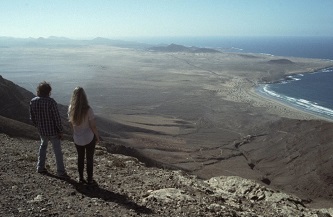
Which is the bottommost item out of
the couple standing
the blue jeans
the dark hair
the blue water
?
the blue water

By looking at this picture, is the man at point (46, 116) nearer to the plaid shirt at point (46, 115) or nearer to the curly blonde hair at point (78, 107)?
the plaid shirt at point (46, 115)

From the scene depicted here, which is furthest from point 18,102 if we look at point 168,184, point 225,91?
point 225,91

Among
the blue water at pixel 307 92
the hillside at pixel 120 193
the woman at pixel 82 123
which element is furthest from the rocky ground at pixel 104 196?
the blue water at pixel 307 92

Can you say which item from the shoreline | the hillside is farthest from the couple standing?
the shoreline

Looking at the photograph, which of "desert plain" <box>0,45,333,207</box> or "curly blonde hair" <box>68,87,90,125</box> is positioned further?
"desert plain" <box>0,45,333,207</box>

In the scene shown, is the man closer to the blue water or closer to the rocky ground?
the rocky ground

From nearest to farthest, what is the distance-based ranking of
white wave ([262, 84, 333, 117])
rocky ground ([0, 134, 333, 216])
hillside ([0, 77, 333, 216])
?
rocky ground ([0, 134, 333, 216]) < hillside ([0, 77, 333, 216]) < white wave ([262, 84, 333, 117])

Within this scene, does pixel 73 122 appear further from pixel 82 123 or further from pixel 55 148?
pixel 55 148

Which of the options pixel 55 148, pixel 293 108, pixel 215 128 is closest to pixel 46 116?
pixel 55 148
